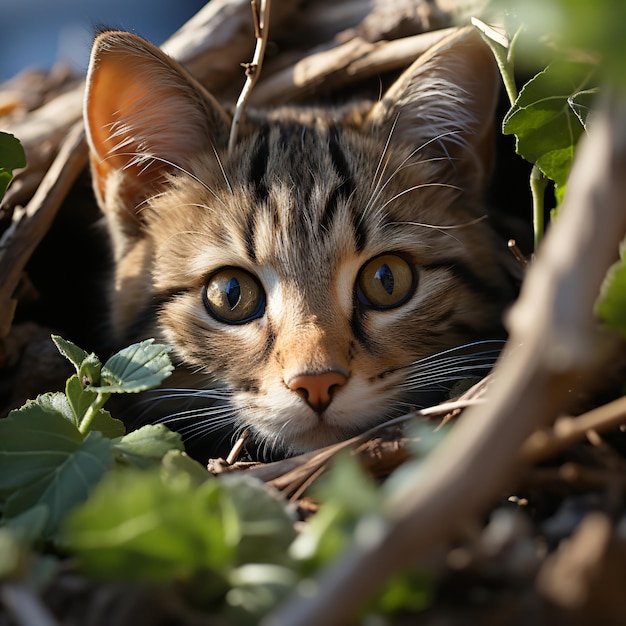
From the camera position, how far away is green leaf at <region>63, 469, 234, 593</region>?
54cm

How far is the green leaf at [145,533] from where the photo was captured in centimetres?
54

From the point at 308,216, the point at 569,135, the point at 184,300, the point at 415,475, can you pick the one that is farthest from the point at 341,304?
the point at 415,475

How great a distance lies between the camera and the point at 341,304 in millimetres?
1197

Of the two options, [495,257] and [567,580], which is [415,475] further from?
[495,257]

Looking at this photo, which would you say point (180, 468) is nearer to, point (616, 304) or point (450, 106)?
point (616, 304)

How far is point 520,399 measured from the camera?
483 mm

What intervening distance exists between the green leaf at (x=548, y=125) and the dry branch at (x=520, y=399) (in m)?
0.56

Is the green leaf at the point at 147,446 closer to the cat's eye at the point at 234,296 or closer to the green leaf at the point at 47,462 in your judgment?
the green leaf at the point at 47,462

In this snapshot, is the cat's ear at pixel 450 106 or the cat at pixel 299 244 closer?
the cat at pixel 299 244

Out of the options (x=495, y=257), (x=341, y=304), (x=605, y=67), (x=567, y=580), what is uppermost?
(x=605, y=67)

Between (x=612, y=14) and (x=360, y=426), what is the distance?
0.76m

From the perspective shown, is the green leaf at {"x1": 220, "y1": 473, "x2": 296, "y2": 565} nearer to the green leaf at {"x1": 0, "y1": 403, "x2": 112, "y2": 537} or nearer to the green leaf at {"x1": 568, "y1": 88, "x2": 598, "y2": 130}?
the green leaf at {"x1": 0, "y1": 403, "x2": 112, "y2": 537}

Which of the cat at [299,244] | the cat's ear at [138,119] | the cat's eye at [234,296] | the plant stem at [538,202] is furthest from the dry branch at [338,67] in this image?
the cat's eye at [234,296]

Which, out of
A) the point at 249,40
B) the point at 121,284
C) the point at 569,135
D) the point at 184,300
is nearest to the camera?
the point at 569,135
